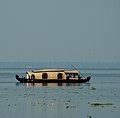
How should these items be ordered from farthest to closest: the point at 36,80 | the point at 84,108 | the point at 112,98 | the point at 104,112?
the point at 36,80 → the point at 112,98 → the point at 84,108 → the point at 104,112

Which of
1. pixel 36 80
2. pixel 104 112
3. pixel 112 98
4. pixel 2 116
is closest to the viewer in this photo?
pixel 2 116

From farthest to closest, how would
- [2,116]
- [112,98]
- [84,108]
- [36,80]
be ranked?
1. [36,80]
2. [112,98]
3. [84,108]
4. [2,116]

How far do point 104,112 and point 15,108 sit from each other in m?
7.27

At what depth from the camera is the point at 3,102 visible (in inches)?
2621

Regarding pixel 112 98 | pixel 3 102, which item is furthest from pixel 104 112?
pixel 112 98

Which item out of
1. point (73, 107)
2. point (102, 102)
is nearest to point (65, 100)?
point (102, 102)

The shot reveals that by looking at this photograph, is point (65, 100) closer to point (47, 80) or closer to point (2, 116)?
point (2, 116)

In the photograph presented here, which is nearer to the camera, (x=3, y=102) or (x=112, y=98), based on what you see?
(x=3, y=102)

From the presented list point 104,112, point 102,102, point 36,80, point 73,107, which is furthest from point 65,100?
point 36,80

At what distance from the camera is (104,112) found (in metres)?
57.3

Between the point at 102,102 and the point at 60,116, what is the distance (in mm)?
14173

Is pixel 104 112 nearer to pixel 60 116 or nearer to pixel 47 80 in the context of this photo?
pixel 60 116

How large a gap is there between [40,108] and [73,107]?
311 cm

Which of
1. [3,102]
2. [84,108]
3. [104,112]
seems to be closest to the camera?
[104,112]
